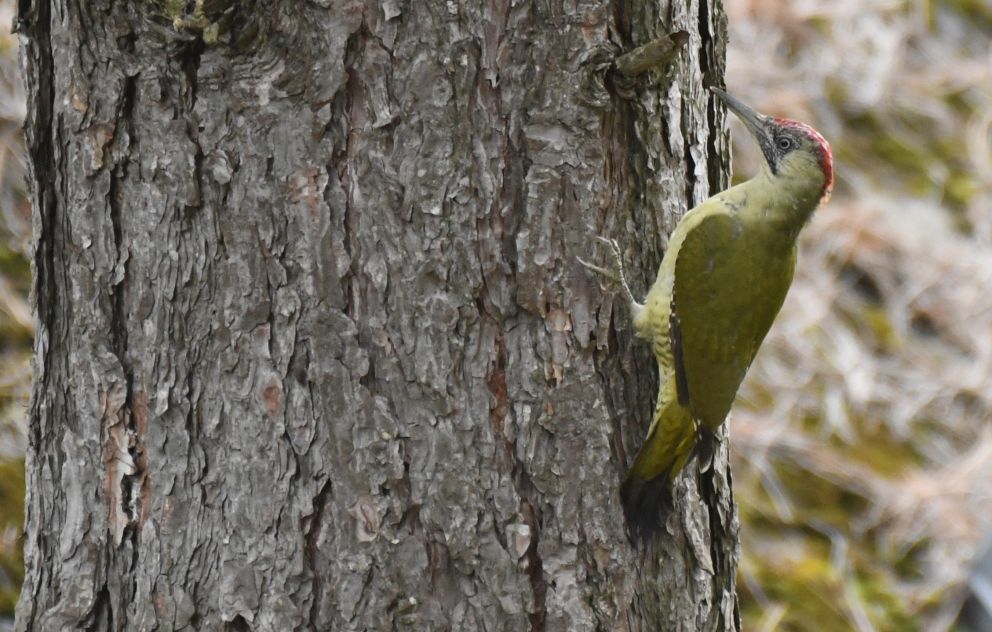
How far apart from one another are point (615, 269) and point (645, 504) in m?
0.46

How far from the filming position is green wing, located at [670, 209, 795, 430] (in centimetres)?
281

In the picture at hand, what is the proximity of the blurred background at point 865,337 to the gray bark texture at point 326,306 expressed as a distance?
129 centimetres

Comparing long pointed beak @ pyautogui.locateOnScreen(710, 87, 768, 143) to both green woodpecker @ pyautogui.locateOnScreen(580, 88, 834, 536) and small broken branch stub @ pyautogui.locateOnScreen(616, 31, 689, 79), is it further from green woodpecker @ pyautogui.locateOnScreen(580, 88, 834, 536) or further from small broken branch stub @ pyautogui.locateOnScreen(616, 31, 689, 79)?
small broken branch stub @ pyautogui.locateOnScreen(616, 31, 689, 79)

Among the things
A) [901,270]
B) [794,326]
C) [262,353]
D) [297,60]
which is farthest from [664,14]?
[901,270]

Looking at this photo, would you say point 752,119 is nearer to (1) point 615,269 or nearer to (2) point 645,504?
(1) point 615,269

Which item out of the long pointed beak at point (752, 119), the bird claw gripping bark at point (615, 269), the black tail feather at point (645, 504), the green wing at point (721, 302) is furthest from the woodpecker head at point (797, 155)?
the black tail feather at point (645, 504)

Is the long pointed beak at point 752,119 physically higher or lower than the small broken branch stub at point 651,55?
lower

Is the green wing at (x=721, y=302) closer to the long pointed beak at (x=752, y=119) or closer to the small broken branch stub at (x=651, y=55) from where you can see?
the long pointed beak at (x=752, y=119)

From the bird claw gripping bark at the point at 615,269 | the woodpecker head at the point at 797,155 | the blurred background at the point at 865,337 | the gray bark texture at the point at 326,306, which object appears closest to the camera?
the gray bark texture at the point at 326,306

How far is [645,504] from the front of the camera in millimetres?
2395

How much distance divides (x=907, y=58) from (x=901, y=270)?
1.84 meters

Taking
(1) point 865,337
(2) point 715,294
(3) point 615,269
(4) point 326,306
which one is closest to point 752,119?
(2) point 715,294

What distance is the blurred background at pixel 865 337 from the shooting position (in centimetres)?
400

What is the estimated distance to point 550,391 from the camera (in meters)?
2.30
